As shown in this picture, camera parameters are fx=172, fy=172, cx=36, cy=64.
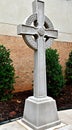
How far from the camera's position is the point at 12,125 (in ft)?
14.7

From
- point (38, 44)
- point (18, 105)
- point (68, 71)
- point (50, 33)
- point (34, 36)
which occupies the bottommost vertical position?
point (18, 105)

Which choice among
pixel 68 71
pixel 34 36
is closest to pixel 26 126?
pixel 34 36

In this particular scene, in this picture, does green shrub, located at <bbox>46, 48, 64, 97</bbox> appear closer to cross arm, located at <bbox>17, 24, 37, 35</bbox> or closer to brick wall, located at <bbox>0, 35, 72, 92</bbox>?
brick wall, located at <bbox>0, 35, 72, 92</bbox>

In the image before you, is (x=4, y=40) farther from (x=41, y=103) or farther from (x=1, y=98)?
(x=41, y=103)

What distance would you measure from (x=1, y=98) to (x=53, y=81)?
232 centimetres

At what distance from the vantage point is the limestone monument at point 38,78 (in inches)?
165

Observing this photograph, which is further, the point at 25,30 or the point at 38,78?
the point at 38,78

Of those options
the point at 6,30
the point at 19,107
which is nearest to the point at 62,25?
the point at 6,30

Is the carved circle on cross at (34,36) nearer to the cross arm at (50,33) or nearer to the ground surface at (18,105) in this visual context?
the cross arm at (50,33)

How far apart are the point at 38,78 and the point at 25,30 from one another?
1225mm

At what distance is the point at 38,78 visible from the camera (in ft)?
14.2

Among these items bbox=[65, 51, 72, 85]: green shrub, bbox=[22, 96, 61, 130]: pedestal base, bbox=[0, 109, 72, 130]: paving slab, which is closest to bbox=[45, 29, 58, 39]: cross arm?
bbox=[22, 96, 61, 130]: pedestal base

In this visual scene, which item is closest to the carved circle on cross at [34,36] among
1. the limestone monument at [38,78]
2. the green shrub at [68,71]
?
the limestone monument at [38,78]

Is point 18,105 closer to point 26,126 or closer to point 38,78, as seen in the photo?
point 26,126
